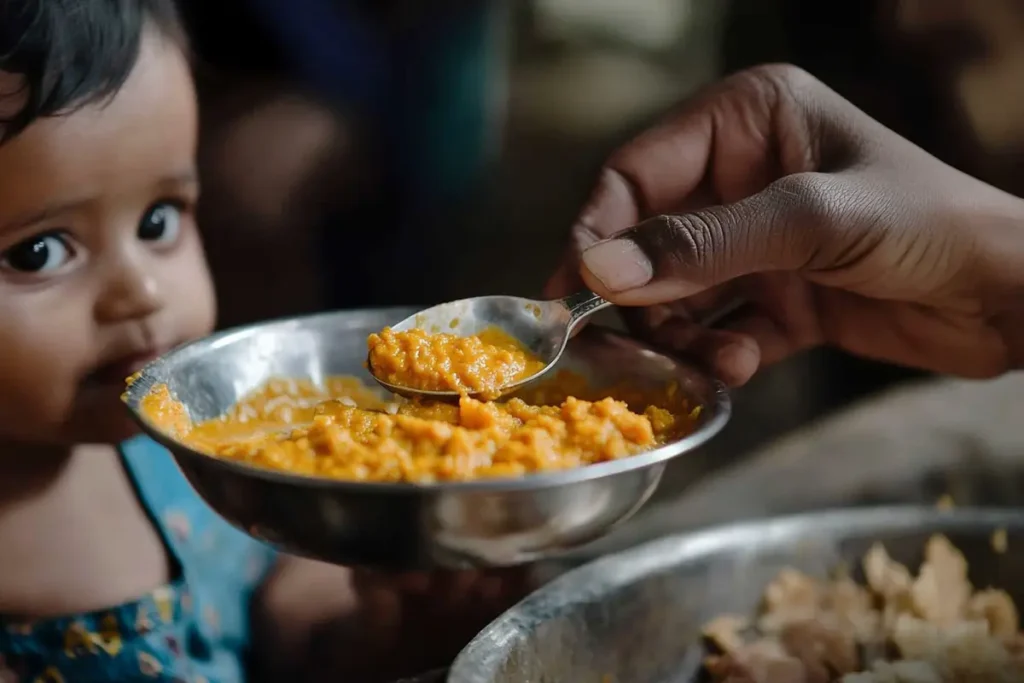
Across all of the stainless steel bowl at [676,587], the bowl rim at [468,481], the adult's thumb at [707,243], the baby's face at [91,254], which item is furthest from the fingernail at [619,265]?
the baby's face at [91,254]

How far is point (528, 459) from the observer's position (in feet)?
1.95

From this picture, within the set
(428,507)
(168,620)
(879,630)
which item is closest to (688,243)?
(428,507)

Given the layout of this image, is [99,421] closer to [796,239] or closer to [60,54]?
[60,54]

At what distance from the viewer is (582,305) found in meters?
0.73

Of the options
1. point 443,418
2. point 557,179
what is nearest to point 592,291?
point 443,418

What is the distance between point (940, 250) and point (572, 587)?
39 centimetres

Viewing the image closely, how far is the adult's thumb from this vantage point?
2.23 ft

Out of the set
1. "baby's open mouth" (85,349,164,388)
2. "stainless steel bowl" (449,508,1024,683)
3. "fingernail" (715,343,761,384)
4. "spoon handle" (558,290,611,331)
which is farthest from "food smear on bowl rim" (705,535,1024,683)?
"baby's open mouth" (85,349,164,388)

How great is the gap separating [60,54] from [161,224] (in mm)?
162

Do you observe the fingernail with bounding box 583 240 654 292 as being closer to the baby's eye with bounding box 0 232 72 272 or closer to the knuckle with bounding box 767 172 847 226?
the knuckle with bounding box 767 172 847 226

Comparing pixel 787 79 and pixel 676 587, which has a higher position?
pixel 787 79

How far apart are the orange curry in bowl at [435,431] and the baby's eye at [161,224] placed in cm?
16

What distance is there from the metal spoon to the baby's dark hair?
10.8 inches

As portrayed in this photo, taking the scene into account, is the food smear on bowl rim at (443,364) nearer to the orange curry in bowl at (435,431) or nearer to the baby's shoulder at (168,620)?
the orange curry in bowl at (435,431)
